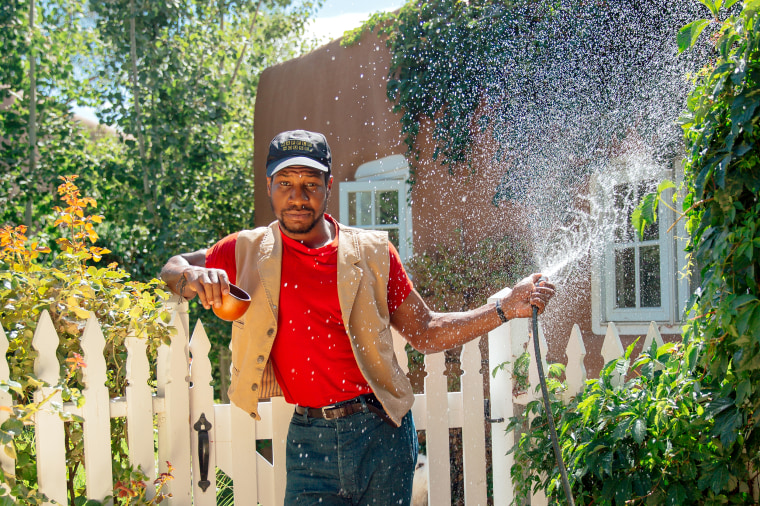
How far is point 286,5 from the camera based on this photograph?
1284 centimetres

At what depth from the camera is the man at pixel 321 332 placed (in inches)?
93.4

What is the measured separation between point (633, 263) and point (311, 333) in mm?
3928

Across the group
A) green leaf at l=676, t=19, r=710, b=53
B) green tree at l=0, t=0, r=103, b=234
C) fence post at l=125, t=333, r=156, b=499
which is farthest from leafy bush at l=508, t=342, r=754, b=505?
green tree at l=0, t=0, r=103, b=234

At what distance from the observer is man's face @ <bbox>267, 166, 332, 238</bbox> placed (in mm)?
2486

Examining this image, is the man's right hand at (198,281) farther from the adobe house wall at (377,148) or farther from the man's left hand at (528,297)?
the adobe house wall at (377,148)

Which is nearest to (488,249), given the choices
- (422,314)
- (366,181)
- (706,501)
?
(366,181)

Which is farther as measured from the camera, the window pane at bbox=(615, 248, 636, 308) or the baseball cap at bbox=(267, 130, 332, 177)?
the window pane at bbox=(615, 248, 636, 308)

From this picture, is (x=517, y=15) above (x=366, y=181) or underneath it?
above

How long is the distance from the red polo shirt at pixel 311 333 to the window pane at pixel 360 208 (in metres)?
5.04

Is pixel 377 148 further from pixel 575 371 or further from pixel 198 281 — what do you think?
pixel 198 281

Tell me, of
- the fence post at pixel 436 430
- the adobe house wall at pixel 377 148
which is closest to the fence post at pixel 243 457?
the fence post at pixel 436 430

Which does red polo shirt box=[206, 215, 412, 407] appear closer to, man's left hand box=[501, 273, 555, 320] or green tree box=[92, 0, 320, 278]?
man's left hand box=[501, 273, 555, 320]

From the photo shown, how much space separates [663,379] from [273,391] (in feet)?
4.75

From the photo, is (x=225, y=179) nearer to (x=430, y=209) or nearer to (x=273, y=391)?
(x=430, y=209)
